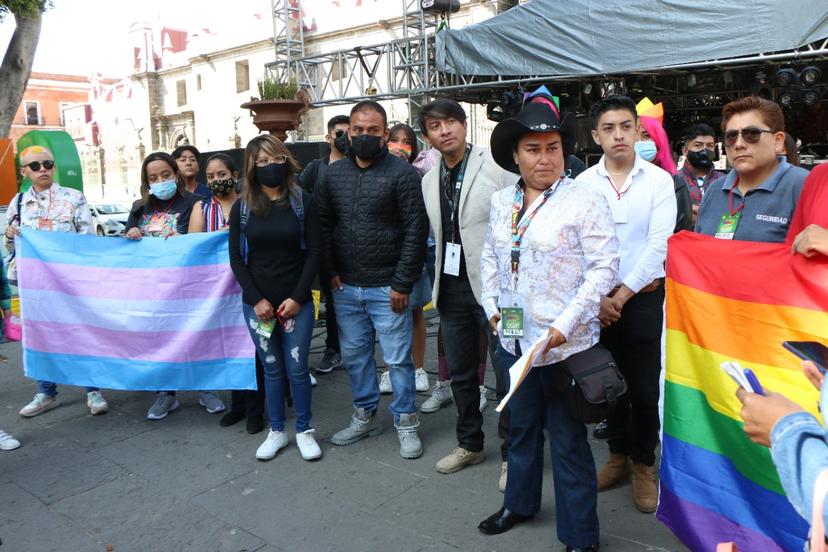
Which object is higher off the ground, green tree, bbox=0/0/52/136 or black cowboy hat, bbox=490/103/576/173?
green tree, bbox=0/0/52/136

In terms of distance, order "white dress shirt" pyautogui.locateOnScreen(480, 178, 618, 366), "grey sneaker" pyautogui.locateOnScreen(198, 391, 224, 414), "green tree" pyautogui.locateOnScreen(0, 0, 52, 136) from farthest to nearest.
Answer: "green tree" pyautogui.locateOnScreen(0, 0, 52, 136), "grey sneaker" pyautogui.locateOnScreen(198, 391, 224, 414), "white dress shirt" pyautogui.locateOnScreen(480, 178, 618, 366)

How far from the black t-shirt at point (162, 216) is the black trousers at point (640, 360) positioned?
3.07m

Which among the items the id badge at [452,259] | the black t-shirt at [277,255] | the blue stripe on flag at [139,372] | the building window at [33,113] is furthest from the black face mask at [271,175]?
the building window at [33,113]

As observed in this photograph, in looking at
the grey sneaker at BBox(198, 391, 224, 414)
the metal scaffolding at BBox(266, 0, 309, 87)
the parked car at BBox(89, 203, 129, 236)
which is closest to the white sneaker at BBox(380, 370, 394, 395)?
the grey sneaker at BBox(198, 391, 224, 414)

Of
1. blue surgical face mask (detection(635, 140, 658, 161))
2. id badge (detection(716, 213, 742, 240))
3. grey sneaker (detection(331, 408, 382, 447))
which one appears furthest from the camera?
grey sneaker (detection(331, 408, 382, 447))

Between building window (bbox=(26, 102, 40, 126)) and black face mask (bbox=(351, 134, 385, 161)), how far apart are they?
191 feet

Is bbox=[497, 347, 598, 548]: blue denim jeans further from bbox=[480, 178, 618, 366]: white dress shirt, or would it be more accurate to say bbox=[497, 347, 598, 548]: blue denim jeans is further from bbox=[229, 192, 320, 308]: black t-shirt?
bbox=[229, 192, 320, 308]: black t-shirt

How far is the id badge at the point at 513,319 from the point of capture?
276cm

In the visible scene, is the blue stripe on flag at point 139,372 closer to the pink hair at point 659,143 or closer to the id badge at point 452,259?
the id badge at point 452,259

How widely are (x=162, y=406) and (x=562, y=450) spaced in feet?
10.5

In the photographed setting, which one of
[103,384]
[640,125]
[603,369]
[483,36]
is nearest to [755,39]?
[483,36]

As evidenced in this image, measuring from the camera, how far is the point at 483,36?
933cm

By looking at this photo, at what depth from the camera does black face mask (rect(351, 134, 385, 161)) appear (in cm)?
385

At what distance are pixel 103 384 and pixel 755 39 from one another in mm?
7336
